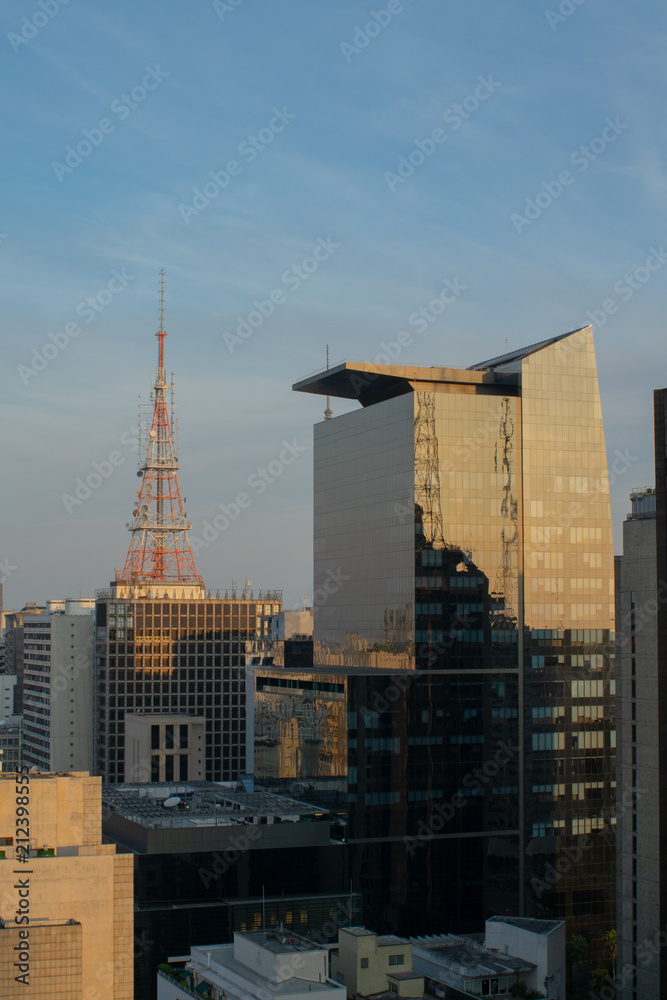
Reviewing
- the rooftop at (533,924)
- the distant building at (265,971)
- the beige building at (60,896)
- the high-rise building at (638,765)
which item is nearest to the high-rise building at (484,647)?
the rooftop at (533,924)

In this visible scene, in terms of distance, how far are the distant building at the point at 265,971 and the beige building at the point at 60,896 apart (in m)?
12.1

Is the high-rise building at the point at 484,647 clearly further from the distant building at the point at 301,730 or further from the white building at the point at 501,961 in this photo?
the white building at the point at 501,961

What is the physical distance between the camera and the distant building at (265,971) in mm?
97688

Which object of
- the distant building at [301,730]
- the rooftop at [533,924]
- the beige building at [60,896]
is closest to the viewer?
the beige building at [60,896]

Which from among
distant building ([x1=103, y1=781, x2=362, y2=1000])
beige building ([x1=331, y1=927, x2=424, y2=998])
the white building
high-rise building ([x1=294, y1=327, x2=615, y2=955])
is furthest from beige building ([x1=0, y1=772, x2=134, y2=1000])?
high-rise building ([x1=294, y1=327, x2=615, y2=955])

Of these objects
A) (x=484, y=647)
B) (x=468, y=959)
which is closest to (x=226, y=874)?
(x=468, y=959)

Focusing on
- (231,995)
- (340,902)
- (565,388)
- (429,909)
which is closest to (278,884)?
(340,902)

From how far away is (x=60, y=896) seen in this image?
8850 cm

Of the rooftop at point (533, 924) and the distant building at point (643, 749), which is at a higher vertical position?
the distant building at point (643, 749)

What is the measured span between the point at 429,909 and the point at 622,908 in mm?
38316

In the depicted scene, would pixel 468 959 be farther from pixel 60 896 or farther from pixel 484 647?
pixel 484 647

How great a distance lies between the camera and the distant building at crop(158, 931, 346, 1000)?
97.7 m

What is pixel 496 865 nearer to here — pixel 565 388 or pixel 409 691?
pixel 409 691

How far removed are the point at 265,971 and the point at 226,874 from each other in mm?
34201
